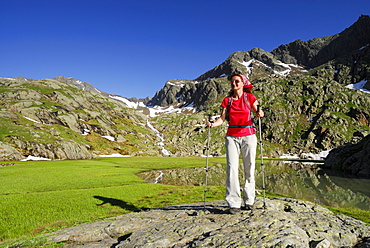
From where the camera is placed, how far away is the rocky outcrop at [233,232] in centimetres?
605

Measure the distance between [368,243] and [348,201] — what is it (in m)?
27.7

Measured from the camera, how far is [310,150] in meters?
183

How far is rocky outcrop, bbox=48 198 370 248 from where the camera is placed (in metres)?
6.05

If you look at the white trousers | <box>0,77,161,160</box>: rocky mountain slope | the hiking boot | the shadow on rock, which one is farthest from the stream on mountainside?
<box>0,77,161,160</box>: rocky mountain slope

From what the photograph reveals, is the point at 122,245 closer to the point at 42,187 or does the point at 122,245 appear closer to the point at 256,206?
the point at 256,206

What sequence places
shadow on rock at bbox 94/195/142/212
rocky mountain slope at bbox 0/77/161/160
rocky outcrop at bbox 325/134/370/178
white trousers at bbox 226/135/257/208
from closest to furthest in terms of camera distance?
white trousers at bbox 226/135/257/208 → shadow on rock at bbox 94/195/142/212 → rocky outcrop at bbox 325/134/370/178 → rocky mountain slope at bbox 0/77/161/160

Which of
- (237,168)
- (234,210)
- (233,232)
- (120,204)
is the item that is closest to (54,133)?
(120,204)

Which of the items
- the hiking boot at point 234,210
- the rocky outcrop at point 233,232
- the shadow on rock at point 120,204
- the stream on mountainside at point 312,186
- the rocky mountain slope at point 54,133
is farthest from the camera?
the rocky mountain slope at point 54,133

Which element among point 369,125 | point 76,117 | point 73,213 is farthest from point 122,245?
point 369,125

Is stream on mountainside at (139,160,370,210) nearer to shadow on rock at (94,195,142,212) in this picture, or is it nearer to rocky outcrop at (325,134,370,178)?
rocky outcrop at (325,134,370,178)

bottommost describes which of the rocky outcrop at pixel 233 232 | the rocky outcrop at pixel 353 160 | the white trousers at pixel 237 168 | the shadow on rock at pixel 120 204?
the rocky outcrop at pixel 353 160

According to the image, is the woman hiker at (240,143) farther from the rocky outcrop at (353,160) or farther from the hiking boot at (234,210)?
the rocky outcrop at (353,160)

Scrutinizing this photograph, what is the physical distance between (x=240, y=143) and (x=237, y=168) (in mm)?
1209

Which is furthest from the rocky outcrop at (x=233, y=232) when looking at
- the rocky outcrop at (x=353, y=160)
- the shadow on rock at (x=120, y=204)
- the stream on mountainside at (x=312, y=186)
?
the rocky outcrop at (x=353, y=160)
